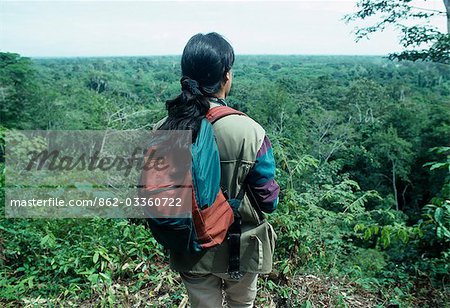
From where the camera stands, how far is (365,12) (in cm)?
733

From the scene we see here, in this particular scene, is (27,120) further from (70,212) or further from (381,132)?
(70,212)

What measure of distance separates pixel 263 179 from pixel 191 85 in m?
0.37

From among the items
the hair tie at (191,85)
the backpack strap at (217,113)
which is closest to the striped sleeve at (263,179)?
the backpack strap at (217,113)

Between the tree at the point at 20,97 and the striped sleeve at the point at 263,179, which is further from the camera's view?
the tree at the point at 20,97

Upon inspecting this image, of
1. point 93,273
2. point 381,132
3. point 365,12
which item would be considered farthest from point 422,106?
point 93,273

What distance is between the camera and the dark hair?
1221 millimetres

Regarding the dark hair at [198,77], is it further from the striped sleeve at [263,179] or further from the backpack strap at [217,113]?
the striped sleeve at [263,179]

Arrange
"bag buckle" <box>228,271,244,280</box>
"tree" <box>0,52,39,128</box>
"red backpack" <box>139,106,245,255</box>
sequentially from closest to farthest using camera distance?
1. "red backpack" <box>139,106,245,255</box>
2. "bag buckle" <box>228,271,244,280</box>
3. "tree" <box>0,52,39,128</box>

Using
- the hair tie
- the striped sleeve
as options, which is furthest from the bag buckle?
the hair tie

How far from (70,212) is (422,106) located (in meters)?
20.7

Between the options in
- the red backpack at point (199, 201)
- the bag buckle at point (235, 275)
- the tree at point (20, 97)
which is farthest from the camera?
the tree at point (20, 97)

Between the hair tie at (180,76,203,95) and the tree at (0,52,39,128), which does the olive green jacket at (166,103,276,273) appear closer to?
the hair tie at (180,76,203,95)

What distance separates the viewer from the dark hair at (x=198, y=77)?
1.22 meters

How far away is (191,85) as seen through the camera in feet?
4.06
